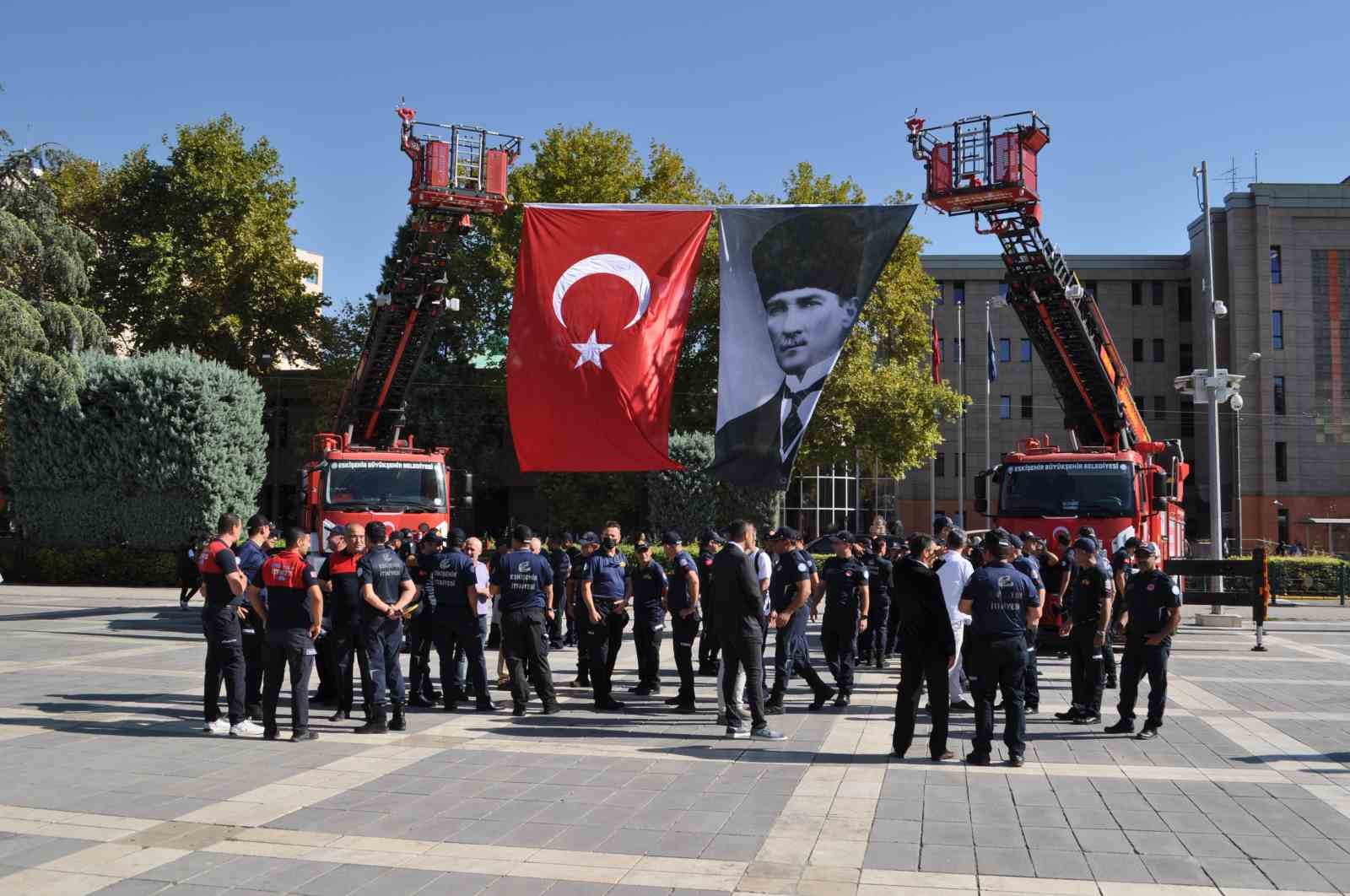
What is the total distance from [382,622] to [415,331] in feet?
45.2

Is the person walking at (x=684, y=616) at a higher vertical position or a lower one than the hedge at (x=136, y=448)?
lower

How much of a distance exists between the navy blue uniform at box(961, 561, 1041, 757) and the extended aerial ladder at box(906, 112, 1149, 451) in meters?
11.7

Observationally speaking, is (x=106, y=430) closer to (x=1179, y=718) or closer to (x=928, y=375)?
(x=928, y=375)

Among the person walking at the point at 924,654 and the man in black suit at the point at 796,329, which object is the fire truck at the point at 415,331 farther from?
the person walking at the point at 924,654

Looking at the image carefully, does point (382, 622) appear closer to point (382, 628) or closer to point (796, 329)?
point (382, 628)

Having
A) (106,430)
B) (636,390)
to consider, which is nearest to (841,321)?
(636,390)

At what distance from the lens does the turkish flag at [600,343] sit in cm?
1212

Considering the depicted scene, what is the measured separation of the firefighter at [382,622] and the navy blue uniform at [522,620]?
0.97 meters

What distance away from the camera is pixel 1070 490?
18234mm

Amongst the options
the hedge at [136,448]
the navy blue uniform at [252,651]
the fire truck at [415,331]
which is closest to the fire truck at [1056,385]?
the fire truck at [415,331]

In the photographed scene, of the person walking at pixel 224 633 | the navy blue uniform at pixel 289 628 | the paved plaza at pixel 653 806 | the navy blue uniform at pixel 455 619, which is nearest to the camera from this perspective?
the paved plaza at pixel 653 806

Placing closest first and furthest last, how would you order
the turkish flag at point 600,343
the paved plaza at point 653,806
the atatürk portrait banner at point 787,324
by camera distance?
1. the paved plaza at point 653,806
2. the atatürk portrait banner at point 787,324
3. the turkish flag at point 600,343

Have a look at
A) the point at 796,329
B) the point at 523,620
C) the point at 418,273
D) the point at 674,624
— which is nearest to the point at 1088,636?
the point at 674,624

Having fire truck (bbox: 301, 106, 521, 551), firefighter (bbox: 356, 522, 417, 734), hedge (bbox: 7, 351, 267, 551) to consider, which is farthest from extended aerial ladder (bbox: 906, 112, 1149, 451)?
hedge (bbox: 7, 351, 267, 551)
